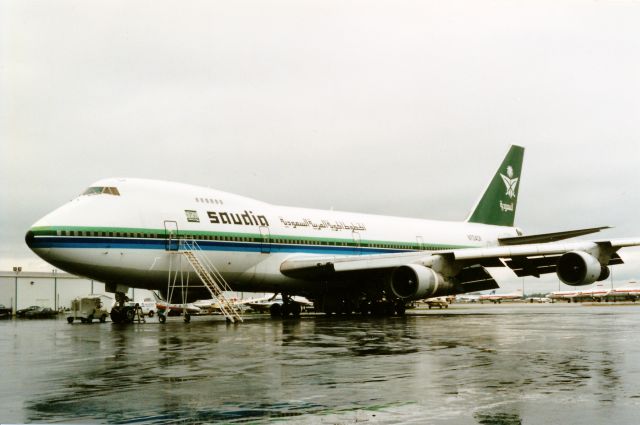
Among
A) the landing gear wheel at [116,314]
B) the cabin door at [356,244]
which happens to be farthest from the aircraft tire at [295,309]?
the landing gear wheel at [116,314]

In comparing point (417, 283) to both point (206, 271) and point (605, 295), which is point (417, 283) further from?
point (605, 295)

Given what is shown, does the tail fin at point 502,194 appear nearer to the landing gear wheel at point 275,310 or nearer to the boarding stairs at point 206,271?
the landing gear wheel at point 275,310

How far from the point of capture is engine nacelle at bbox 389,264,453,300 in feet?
84.7

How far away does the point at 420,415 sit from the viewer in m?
6.44

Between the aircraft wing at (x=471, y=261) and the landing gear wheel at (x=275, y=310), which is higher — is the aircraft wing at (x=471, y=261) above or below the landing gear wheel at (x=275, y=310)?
above

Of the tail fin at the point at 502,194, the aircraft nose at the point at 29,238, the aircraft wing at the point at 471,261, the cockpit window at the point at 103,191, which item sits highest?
the tail fin at the point at 502,194

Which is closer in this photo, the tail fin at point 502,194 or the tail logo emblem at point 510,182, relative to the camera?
the tail fin at point 502,194

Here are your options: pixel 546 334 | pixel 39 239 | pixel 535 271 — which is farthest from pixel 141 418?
pixel 535 271

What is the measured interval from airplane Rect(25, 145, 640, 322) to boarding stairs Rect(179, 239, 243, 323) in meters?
0.23

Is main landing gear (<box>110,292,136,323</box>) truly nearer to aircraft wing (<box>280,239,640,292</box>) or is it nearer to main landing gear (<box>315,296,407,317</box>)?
aircraft wing (<box>280,239,640,292</box>)

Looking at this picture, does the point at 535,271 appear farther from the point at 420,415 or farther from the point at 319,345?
the point at 420,415

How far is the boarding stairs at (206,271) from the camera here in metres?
24.5

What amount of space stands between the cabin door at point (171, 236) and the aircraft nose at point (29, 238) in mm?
4582

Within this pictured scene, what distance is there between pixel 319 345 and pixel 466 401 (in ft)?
23.6
